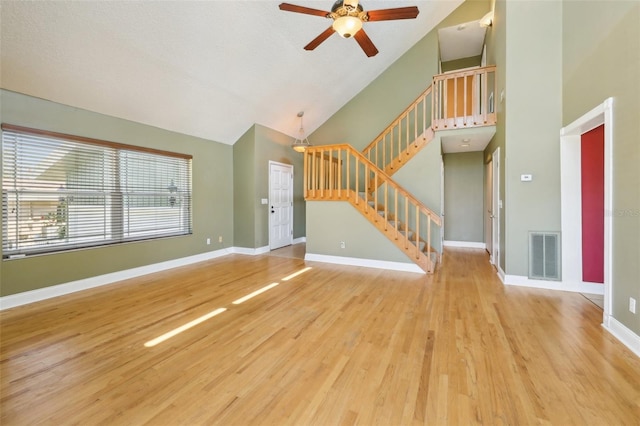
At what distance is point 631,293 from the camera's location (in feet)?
7.59


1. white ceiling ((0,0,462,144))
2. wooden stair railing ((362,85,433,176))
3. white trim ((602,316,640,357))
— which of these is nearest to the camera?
white trim ((602,316,640,357))

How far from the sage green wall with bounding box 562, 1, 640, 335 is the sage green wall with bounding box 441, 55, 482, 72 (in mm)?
4884

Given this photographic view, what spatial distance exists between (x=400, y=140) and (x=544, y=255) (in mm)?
3363

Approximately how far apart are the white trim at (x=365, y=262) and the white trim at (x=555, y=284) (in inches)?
49.3

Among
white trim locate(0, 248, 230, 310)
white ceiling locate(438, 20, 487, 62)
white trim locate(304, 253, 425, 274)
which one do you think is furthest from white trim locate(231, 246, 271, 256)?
white ceiling locate(438, 20, 487, 62)

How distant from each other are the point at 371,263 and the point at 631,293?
10.5 feet

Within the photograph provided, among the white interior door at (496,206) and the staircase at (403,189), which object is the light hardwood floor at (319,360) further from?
the staircase at (403,189)

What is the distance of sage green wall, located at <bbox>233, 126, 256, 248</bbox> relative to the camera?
620cm

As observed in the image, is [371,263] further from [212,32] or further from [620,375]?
[212,32]

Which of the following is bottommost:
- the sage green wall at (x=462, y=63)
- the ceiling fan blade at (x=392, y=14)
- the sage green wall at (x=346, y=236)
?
the sage green wall at (x=346, y=236)

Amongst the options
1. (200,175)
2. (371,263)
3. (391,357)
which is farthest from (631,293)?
(200,175)

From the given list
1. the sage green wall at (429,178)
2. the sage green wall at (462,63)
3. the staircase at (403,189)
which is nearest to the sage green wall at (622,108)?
the staircase at (403,189)

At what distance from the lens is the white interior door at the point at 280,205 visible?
22.1 feet

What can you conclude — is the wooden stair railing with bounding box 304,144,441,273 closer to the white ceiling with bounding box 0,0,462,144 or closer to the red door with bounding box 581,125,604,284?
the white ceiling with bounding box 0,0,462,144
